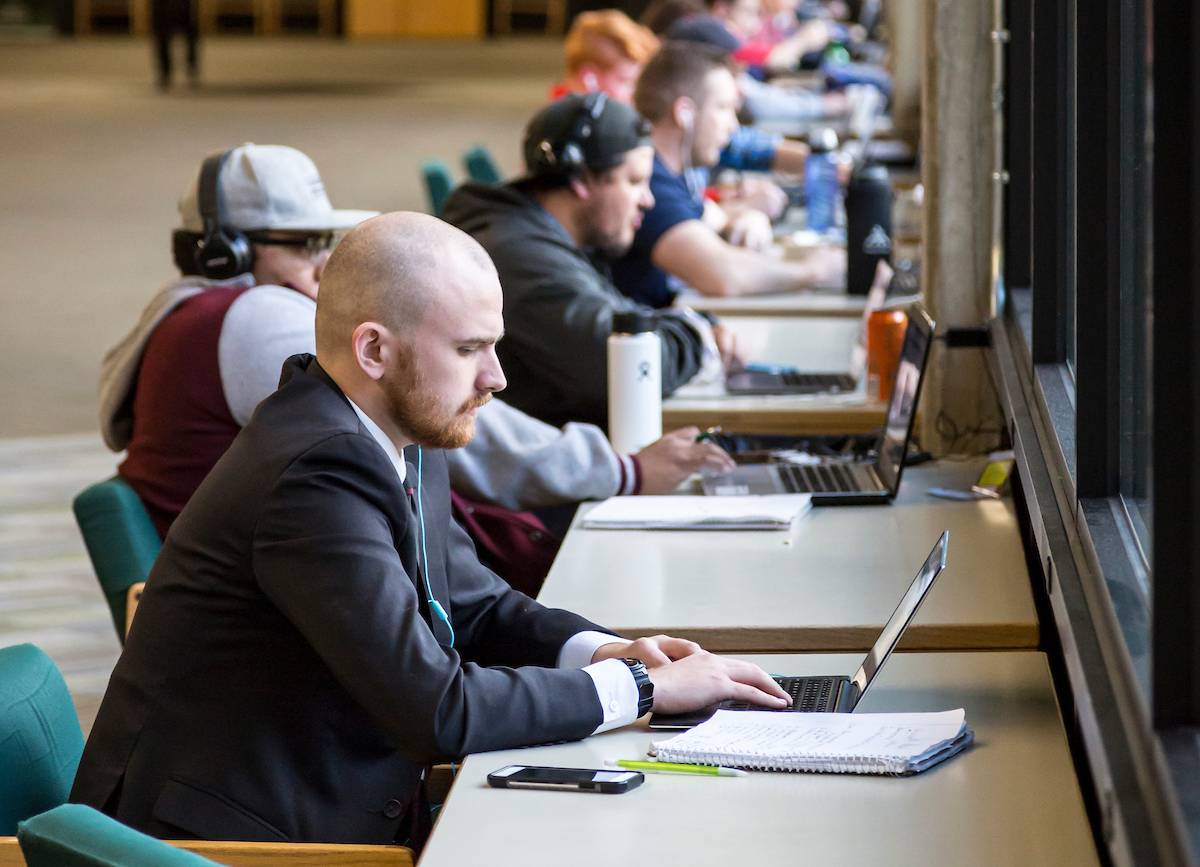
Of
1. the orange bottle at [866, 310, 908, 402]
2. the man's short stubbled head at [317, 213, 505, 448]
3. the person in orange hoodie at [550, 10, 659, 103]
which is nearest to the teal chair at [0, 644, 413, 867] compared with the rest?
the man's short stubbled head at [317, 213, 505, 448]

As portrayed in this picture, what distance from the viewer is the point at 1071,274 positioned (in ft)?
9.24

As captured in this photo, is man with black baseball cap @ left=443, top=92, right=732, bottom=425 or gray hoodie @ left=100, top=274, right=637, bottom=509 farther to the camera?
man with black baseball cap @ left=443, top=92, right=732, bottom=425

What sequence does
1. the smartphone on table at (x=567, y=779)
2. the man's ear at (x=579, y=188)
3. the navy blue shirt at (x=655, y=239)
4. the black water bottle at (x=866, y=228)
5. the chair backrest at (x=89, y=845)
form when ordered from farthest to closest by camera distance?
1. the navy blue shirt at (x=655, y=239)
2. the black water bottle at (x=866, y=228)
3. the man's ear at (x=579, y=188)
4. the smartphone on table at (x=567, y=779)
5. the chair backrest at (x=89, y=845)

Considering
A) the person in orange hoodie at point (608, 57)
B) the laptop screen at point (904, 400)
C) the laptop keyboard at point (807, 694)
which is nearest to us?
the laptop keyboard at point (807, 694)

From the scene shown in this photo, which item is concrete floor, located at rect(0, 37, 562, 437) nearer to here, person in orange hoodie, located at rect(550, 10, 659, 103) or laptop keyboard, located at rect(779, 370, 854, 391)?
person in orange hoodie, located at rect(550, 10, 659, 103)

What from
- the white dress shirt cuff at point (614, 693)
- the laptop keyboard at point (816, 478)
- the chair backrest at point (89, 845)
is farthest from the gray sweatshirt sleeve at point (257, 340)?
the chair backrest at point (89, 845)

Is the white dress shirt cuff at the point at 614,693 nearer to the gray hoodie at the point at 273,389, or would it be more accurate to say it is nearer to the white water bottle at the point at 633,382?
the gray hoodie at the point at 273,389

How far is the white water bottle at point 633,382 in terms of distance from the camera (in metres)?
3.12

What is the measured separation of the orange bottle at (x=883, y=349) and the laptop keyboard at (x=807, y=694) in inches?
58.0

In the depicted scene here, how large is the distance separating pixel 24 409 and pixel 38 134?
946 cm

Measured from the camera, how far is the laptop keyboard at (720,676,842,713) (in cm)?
195

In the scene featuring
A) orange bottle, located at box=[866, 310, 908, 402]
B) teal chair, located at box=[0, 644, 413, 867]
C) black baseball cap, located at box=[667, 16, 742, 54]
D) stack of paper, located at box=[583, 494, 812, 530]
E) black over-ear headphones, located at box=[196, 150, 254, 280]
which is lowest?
teal chair, located at box=[0, 644, 413, 867]

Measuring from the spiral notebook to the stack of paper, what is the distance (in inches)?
33.7

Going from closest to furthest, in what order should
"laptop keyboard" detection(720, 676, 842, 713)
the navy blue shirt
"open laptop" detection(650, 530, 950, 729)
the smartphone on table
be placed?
the smartphone on table → "open laptop" detection(650, 530, 950, 729) → "laptop keyboard" detection(720, 676, 842, 713) → the navy blue shirt
